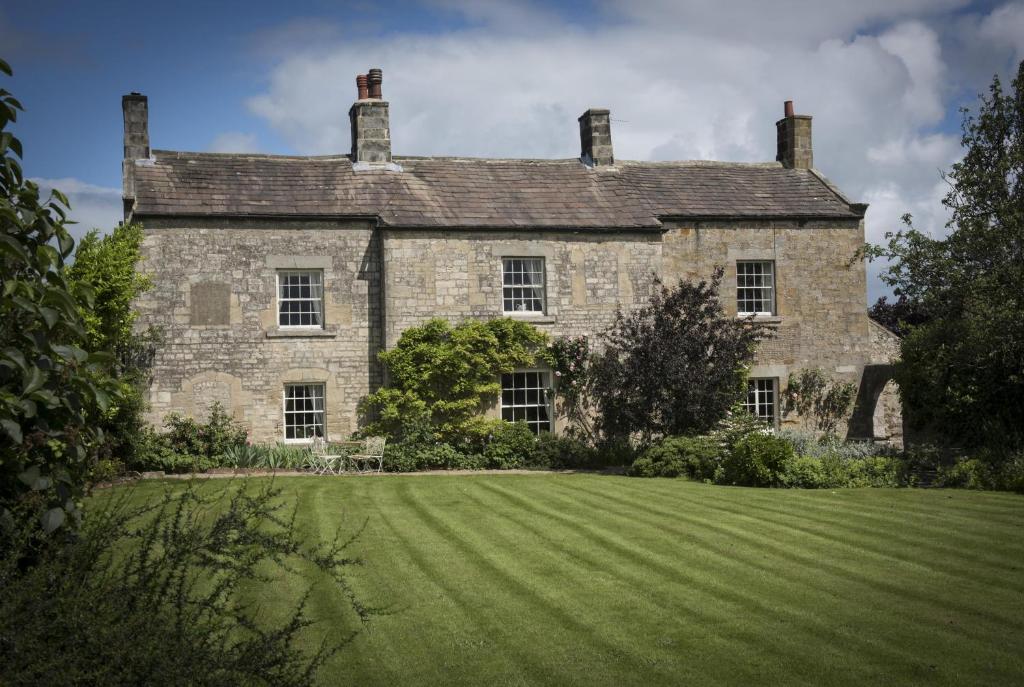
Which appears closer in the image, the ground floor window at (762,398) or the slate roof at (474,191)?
the slate roof at (474,191)

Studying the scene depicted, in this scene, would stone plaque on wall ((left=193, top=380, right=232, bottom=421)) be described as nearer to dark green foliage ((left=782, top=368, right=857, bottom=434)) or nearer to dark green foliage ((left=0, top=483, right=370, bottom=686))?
dark green foliage ((left=782, top=368, right=857, bottom=434))

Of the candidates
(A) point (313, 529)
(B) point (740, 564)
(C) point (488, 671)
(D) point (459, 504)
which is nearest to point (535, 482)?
(D) point (459, 504)

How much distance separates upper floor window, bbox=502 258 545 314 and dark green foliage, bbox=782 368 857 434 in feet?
22.7

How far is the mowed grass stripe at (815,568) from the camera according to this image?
344 inches

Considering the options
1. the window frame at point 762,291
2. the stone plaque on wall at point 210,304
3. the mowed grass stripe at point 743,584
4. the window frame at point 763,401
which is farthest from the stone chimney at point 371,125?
the mowed grass stripe at point 743,584

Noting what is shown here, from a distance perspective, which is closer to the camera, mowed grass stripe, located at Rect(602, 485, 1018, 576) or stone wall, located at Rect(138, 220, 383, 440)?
mowed grass stripe, located at Rect(602, 485, 1018, 576)

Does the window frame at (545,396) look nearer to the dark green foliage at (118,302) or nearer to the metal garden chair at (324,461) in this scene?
the metal garden chair at (324,461)

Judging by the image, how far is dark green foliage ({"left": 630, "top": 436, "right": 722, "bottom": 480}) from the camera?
60.1 feet

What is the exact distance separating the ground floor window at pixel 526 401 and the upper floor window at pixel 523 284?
5.12 ft

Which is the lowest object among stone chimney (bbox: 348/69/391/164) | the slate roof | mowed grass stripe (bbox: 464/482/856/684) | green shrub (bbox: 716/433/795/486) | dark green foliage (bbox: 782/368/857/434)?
mowed grass stripe (bbox: 464/482/856/684)

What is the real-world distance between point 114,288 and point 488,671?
47.1ft

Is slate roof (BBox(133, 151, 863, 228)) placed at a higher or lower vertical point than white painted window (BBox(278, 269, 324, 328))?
higher

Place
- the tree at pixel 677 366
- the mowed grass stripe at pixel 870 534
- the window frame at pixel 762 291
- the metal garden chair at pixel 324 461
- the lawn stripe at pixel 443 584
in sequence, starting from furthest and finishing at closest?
the window frame at pixel 762 291
the tree at pixel 677 366
the metal garden chair at pixel 324 461
the mowed grass stripe at pixel 870 534
the lawn stripe at pixel 443 584

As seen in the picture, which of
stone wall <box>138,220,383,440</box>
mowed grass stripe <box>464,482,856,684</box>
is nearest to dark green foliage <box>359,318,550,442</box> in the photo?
stone wall <box>138,220,383,440</box>
